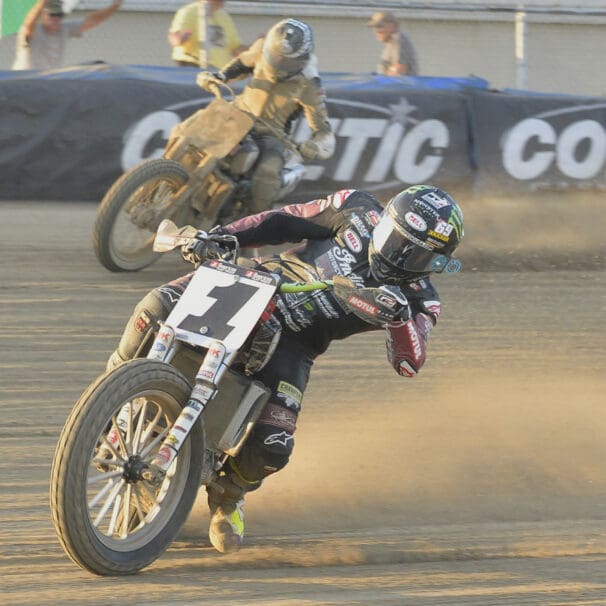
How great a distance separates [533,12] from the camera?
11555mm

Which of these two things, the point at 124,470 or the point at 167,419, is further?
the point at 167,419

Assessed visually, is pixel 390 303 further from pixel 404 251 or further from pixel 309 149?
pixel 309 149

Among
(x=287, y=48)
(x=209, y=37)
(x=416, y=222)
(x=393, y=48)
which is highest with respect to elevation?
(x=416, y=222)

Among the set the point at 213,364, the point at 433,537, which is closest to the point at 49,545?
the point at 213,364

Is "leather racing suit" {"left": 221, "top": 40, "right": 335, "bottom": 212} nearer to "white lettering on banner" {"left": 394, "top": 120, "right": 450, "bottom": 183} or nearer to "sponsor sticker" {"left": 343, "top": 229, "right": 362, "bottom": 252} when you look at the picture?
"white lettering on banner" {"left": 394, "top": 120, "right": 450, "bottom": 183}

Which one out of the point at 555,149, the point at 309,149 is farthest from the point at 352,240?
the point at 555,149

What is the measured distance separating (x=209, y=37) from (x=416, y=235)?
669 centimetres

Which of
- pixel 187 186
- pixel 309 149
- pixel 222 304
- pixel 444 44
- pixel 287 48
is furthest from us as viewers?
pixel 444 44

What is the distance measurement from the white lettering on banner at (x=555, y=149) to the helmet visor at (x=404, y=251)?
6517 millimetres

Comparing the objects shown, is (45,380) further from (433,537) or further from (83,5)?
(83,5)

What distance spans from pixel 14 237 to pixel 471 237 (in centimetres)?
372

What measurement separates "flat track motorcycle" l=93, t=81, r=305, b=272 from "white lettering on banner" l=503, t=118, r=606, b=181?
9.55 feet

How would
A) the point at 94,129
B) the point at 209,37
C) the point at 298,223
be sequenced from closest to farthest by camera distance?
the point at 298,223, the point at 94,129, the point at 209,37

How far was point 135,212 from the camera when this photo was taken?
7887 mm
